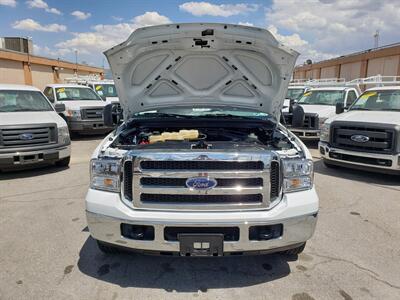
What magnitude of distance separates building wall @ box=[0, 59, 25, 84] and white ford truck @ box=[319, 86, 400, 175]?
2212cm

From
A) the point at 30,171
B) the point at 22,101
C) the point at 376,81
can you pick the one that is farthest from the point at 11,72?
the point at 376,81

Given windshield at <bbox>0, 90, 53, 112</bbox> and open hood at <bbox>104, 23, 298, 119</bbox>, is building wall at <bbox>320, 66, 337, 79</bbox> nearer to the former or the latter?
windshield at <bbox>0, 90, 53, 112</bbox>

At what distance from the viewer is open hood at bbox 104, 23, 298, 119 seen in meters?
3.44

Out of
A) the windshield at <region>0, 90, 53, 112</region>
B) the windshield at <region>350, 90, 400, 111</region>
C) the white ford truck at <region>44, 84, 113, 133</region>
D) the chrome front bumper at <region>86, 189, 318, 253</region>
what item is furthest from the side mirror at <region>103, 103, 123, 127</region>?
the white ford truck at <region>44, 84, 113, 133</region>

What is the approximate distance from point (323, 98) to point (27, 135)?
942 cm

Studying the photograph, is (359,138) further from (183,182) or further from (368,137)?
(183,182)

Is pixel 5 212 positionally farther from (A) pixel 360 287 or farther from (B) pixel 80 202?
(A) pixel 360 287

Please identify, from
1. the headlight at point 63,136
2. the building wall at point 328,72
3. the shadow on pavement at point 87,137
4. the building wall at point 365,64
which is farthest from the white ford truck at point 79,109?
the building wall at point 328,72

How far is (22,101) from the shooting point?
7746 millimetres

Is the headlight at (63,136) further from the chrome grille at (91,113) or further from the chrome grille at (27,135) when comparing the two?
the chrome grille at (91,113)

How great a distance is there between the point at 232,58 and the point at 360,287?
2680 mm

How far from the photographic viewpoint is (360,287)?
9.76 feet

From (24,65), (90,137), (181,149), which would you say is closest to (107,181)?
(181,149)

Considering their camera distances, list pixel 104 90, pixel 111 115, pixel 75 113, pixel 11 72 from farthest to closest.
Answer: pixel 11 72 < pixel 104 90 < pixel 75 113 < pixel 111 115
